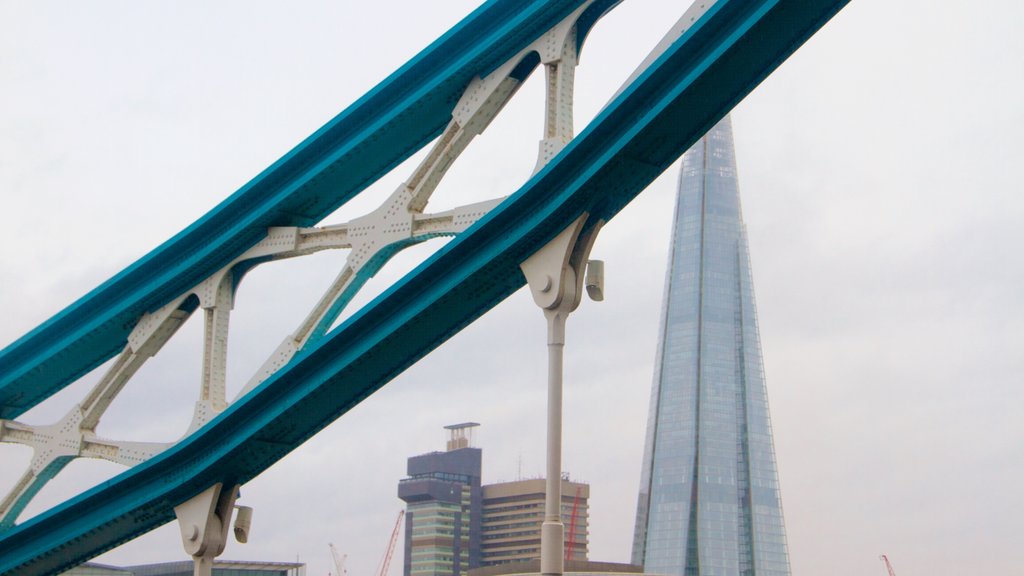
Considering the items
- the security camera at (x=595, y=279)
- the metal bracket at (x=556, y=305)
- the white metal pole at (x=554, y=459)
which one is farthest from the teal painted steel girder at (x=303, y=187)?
the white metal pole at (x=554, y=459)

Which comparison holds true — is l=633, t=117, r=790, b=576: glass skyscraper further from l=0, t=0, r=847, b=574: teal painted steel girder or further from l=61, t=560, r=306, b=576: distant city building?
l=0, t=0, r=847, b=574: teal painted steel girder

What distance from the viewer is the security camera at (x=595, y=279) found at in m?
15.4

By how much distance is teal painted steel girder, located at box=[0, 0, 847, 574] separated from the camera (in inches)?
567

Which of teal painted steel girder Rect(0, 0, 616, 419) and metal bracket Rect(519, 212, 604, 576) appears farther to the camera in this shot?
teal painted steel girder Rect(0, 0, 616, 419)

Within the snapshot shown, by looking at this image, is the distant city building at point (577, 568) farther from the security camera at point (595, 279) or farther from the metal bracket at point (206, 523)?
the security camera at point (595, 279)

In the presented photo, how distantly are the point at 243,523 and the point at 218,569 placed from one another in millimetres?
97334

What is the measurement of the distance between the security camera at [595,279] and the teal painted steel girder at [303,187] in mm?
3047

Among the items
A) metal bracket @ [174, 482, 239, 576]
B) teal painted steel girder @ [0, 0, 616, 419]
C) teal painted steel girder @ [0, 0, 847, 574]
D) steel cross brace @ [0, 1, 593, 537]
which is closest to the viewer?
teal painted steel girder @ [0, 0, 847, 574]

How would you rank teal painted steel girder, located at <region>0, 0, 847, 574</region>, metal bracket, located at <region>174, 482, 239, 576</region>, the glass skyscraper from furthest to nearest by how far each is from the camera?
the glass skyscraper → metal bracket, located at <region>174, 482, 239, 576</region> → teal painted steel girder, located at <region>0, 0, 847, 574</region>

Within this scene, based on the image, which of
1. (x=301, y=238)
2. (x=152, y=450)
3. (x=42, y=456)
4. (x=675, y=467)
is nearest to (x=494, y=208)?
(x=301, y=238)

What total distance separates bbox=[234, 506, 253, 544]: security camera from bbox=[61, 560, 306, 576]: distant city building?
241ft

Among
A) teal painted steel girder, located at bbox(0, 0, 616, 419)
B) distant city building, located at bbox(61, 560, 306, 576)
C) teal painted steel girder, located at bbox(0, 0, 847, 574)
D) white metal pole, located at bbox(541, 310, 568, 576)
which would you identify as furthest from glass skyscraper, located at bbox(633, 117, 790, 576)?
white metal pole, located at bbox(541, 310, 568, 576)

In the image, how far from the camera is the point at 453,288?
52.6 feet

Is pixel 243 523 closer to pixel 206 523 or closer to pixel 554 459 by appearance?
pixel 206 523
